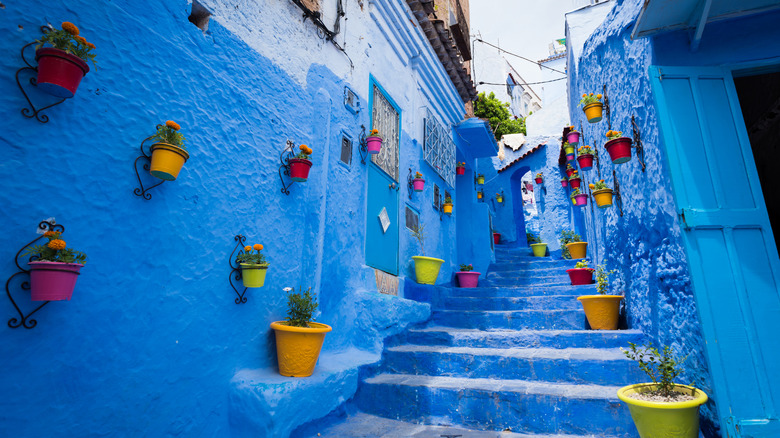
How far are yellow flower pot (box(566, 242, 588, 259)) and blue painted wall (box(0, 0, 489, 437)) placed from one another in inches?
215

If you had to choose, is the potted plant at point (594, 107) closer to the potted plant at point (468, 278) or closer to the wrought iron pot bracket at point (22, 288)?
the potted plant at point (468, 278)

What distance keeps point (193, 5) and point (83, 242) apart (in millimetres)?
2098

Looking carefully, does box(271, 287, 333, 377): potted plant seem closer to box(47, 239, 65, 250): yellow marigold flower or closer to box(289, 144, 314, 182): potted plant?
box(289, 144, 314, 182): potted plant

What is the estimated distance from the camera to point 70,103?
2232mm

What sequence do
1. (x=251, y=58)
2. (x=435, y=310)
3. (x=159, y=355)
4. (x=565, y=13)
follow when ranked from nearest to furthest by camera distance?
(x=159, y=355), (x=251, y=58), (x=435, y=310), (x=565, y=13)

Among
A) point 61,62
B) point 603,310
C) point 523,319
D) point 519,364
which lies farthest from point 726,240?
point 61,62

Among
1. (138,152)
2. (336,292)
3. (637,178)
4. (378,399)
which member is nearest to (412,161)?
(336,292)

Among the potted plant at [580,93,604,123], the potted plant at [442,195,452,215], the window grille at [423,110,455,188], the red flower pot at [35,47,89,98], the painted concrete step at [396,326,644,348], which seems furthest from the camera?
the potted plant at [442,195,452,215]

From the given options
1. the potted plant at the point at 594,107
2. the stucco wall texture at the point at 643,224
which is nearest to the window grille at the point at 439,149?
the stucco wall texture at the point at 643,224

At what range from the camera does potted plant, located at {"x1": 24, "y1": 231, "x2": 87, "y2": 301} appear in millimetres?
1865

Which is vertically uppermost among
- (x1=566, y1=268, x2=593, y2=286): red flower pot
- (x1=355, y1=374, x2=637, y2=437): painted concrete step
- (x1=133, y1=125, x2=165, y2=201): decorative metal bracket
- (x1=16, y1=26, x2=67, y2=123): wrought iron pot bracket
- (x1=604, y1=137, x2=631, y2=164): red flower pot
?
(x1=604, y1=137, x2=631, y2=164): red flower pot

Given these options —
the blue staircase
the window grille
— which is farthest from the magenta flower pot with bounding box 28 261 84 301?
the window grille

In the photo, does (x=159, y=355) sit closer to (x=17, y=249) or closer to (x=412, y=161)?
(x=17, y=249)

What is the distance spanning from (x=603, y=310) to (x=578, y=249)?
4.40 meters
